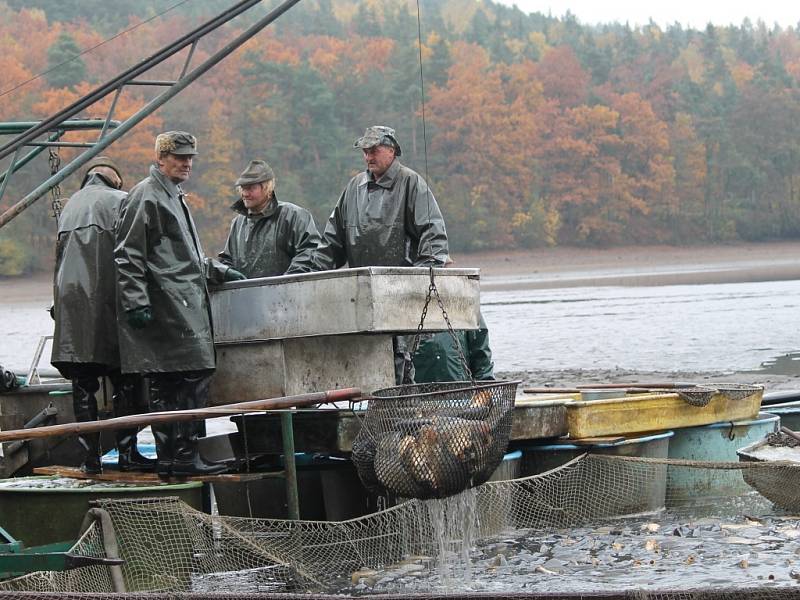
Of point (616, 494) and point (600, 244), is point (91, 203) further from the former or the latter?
point (600, 244)

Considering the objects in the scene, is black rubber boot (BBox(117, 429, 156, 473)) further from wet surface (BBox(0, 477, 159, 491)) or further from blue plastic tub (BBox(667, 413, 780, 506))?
blue plastic tub (BBox(667, 413, 780, 506))

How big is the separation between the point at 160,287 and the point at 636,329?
74.8 feet

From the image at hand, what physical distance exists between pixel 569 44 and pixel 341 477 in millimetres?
95196

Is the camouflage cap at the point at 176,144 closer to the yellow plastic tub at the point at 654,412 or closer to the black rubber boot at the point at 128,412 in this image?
the black rubber boot at the point at 128,412

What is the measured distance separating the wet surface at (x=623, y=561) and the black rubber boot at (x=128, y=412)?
64.2 inches

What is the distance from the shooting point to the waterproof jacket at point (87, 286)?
8.42m

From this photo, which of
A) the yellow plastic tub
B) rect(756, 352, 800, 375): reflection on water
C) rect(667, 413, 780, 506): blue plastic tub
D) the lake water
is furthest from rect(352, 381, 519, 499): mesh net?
the lake water

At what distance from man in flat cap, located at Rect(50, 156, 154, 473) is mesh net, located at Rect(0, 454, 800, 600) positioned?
4.14 ft

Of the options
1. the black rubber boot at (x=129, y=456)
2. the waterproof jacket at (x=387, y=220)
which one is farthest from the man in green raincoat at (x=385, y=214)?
the black rubber boot at (x=129, y=456)

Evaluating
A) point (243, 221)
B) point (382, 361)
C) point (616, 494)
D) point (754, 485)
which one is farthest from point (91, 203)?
point (754, 485)

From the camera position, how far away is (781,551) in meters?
8.30

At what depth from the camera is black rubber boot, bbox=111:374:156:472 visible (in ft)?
28.1

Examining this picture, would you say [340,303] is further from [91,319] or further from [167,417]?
[91,319]

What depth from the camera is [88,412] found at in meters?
8.52
